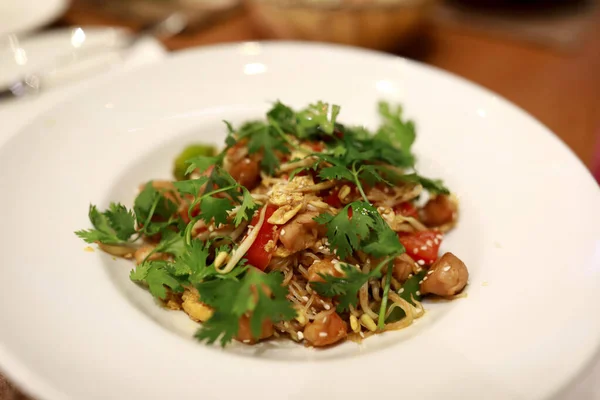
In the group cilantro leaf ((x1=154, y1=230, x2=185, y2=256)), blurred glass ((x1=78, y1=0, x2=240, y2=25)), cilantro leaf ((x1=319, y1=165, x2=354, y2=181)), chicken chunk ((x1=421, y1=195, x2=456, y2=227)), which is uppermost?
blurred glass ((x1=78, y1=0, x2=240, y2=25))

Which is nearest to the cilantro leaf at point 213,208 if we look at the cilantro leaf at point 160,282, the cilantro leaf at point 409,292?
the cilantro leaf at point 160,282

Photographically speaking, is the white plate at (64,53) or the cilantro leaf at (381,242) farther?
the white plate at (64,53)

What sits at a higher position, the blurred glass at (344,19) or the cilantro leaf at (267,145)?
the blurred glass at (344,19)

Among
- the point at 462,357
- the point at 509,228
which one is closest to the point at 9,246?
the point at 462,357

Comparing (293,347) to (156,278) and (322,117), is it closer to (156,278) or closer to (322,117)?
(156,278)

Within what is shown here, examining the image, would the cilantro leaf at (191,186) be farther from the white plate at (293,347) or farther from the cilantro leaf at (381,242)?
the cilantro leaf at (381,242)

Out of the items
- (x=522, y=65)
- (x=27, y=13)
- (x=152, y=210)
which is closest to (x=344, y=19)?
(x=522, y=65)

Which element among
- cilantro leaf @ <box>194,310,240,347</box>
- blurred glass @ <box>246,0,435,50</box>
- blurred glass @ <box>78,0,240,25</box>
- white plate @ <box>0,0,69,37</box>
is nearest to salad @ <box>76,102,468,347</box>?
cilantro leaf @ <box>194,310,240,347</box>

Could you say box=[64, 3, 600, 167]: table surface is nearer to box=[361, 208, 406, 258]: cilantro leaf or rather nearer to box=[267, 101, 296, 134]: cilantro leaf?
box=[361, 208, 406, 258]: cilantro leaf
